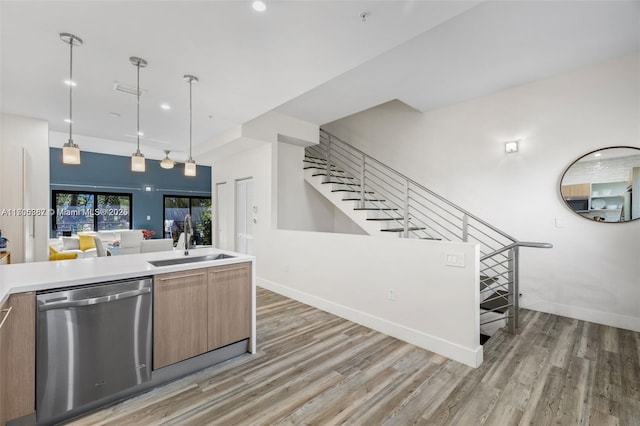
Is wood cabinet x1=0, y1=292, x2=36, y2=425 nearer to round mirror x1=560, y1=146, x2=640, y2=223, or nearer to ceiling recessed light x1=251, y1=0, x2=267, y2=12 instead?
ceiling recessed light x1=251, y1=0, x2=267, y2=12

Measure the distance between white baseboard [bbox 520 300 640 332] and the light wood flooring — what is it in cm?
16

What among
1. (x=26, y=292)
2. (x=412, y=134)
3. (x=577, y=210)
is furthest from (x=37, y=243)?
(x=577, y=210)

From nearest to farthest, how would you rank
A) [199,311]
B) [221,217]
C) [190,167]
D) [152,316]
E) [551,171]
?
[152,316] < [199,311] < [190,167] < [551,171] < [221,217]

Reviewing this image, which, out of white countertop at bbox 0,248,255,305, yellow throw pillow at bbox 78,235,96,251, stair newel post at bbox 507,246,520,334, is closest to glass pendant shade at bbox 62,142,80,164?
white countertop at bbox 0,248,255,305

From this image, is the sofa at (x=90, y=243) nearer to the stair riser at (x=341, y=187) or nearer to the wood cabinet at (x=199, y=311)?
the stair riser at (x=341, y=187)

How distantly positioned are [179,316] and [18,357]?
0.90 meters

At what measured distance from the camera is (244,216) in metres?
5.80

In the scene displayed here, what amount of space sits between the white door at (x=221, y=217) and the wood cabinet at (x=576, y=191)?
5.83 metres

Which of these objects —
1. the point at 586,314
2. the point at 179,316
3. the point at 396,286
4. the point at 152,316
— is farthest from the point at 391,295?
Answer: the point at 586,314

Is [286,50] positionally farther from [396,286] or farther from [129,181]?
[129,181]

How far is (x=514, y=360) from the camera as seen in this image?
8.59 ft

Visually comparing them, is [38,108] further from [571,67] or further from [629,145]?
[629,145]

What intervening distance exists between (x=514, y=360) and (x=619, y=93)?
3.31 m

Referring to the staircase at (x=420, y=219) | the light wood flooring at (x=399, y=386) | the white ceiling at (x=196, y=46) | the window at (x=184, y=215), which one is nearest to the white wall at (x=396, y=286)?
the light wood flooring at (x=399, y=386)
